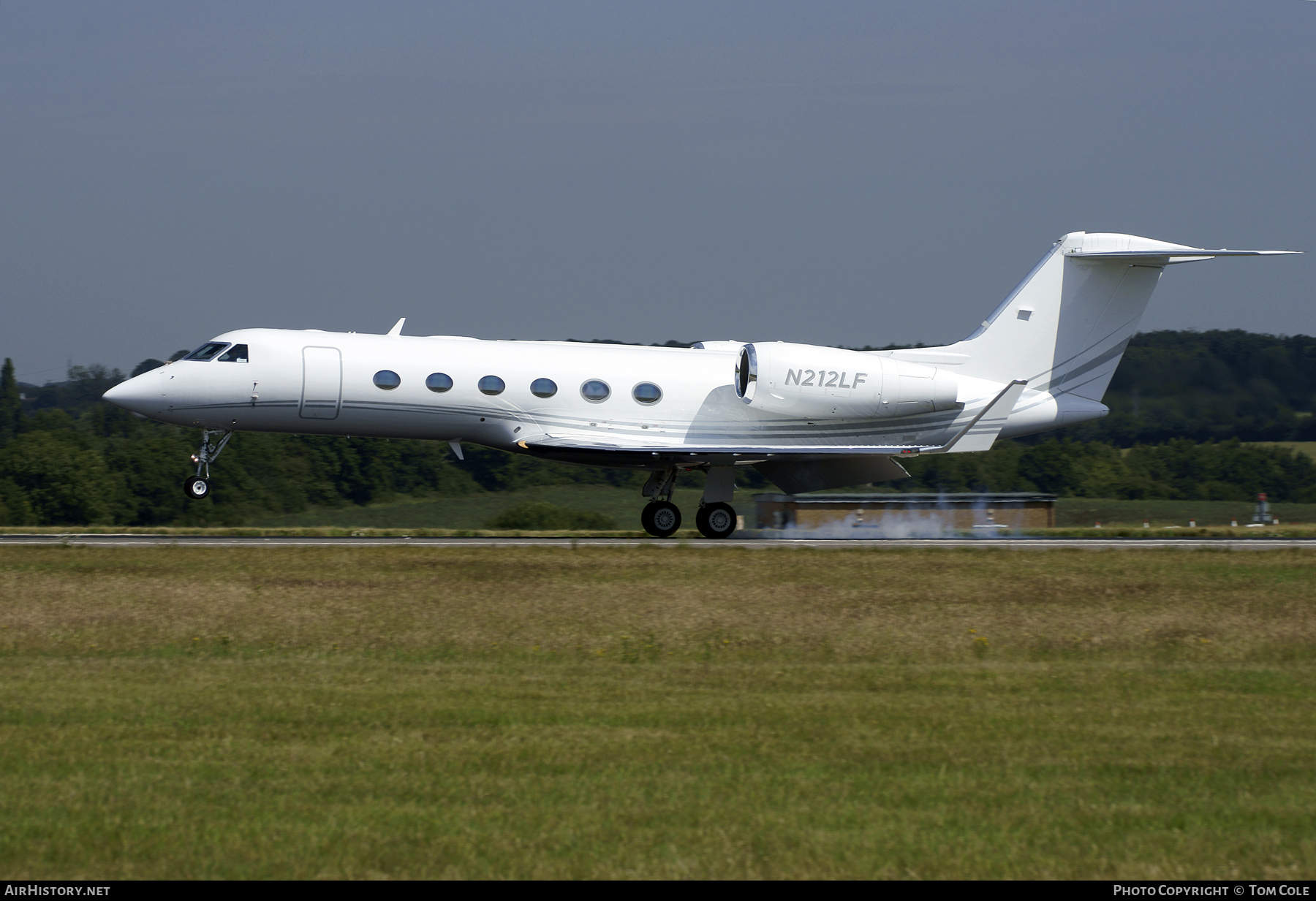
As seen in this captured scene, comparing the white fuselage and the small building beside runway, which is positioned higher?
the white fuselage

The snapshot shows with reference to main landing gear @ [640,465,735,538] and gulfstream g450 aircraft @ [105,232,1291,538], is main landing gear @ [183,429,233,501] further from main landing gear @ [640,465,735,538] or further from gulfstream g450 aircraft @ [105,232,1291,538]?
main landing gear @ [640,465,735,538]

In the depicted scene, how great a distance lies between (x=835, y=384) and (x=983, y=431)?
140 inches

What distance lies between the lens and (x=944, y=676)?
13.0 metres

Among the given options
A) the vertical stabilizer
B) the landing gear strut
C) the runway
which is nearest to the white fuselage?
the landing gear strut

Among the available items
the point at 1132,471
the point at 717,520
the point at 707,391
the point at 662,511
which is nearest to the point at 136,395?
the point at 662,511

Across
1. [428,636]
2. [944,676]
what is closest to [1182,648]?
[944,676]

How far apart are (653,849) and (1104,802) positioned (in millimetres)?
3135

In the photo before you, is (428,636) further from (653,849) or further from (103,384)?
(103,384)

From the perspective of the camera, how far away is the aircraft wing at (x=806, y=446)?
24.1 metres

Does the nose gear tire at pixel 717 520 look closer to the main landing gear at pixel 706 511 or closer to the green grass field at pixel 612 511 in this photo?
the main landing gear at pixel 706 511

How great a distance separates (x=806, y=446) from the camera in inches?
1009

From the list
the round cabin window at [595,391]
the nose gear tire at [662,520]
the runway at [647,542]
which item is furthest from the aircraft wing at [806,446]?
the runway at [647,542]

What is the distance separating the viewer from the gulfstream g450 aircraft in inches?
920

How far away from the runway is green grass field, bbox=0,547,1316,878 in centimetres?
273
